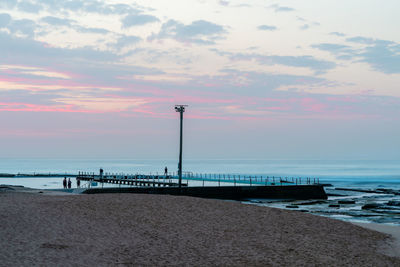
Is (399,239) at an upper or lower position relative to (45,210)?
lower

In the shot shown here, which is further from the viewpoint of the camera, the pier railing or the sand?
the pier railing

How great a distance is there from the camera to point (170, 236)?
18.0m

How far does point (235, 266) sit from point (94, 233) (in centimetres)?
618

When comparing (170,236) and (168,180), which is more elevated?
(170,236)

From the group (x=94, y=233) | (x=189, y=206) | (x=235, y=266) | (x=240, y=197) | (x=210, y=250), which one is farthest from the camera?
(x=240, y=197)

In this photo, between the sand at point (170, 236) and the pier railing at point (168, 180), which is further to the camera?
the pier railing at point (168, 180)

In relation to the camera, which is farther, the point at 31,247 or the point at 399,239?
the point at 399,239

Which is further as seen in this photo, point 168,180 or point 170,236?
point 168,180

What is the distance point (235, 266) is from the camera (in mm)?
14242

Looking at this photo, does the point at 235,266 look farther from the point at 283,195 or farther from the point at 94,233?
the point at 283,195

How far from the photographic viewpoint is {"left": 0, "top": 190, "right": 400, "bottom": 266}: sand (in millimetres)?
14641

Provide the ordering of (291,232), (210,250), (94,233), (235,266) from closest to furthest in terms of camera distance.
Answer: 1. (235,266)
2. (210,250)
3. (94,233)
4. (291,232)

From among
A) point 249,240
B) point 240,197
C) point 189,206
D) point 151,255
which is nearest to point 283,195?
point 240,197

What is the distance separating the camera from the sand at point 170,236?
14.6 metres
